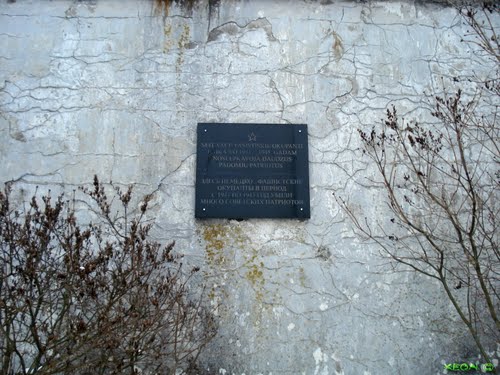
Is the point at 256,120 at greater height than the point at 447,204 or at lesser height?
greater

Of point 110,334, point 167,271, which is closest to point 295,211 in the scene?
point 167,271

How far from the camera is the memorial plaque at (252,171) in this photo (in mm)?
4258

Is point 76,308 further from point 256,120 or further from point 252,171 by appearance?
point 256,120

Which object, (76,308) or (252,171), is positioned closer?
(76,308)

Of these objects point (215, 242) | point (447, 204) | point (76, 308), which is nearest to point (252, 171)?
point (215, 242)

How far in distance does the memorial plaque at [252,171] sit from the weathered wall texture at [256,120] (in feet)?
0.32

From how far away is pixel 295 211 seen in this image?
4262 millimetres

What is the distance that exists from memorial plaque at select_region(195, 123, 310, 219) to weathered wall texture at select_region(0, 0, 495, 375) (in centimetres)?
10

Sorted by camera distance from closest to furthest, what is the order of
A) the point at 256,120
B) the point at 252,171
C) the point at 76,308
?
the point at 76,308 < the point at 252,171 < the point at 256,120

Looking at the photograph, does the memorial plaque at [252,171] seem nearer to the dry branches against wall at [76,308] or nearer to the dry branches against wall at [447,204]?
the dry branches against wall at [447,204]

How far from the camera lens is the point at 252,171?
14.3 ft

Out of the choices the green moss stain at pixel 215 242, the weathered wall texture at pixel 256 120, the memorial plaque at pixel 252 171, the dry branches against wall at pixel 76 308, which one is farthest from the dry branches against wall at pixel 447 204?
the dry branches against wall at pixel 76 308

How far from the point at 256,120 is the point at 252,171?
48 centimetres

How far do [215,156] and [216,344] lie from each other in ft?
4.92
